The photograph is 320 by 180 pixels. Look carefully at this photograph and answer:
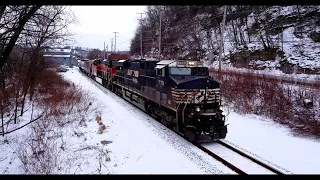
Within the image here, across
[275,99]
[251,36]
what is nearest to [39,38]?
[275,99]

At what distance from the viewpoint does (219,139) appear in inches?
442

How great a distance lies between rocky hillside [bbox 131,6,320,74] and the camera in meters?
30.7

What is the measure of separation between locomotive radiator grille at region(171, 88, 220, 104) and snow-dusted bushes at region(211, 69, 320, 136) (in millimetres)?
4420

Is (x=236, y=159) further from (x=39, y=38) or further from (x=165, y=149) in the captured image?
(x=39, y=38)

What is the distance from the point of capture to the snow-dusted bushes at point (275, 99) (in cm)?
1371

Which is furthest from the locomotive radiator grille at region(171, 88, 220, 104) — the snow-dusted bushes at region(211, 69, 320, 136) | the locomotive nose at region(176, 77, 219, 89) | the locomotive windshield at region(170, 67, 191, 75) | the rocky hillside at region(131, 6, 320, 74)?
the rocky hillside at region(131, 6, 320, 74)

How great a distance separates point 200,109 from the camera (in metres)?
11.5

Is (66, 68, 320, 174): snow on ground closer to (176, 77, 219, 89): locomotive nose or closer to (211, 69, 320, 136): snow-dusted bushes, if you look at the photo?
(211, 69, 320, 136): snow-dusted bushes

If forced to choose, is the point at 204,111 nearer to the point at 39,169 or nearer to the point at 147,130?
the point at 147,130

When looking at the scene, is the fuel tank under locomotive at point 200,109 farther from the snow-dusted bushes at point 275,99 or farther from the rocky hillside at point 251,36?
the rocky hillside at point 251,36

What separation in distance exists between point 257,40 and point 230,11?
11.6 meters

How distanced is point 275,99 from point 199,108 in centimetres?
769

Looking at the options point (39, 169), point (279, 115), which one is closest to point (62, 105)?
point (39, 169)

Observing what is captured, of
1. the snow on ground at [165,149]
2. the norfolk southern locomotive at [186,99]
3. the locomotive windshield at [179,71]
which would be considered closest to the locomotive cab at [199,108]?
the norfolk southern locomotive at [186,99]
